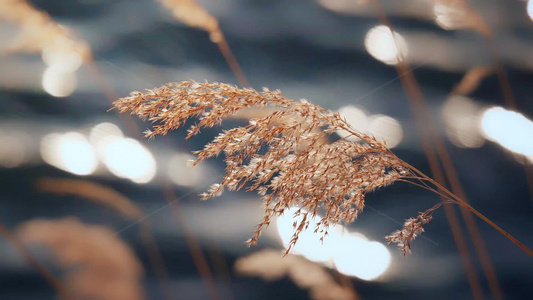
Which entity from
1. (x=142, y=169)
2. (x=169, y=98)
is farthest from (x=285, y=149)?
(x=142, y=169)

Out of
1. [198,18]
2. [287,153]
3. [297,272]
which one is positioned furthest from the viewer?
[198,18]

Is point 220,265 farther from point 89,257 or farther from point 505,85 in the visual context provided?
point 505,85

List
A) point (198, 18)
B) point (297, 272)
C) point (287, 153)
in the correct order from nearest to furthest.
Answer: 1. point (287, 153)
2. point (297, 272)
3. point (198, 18)

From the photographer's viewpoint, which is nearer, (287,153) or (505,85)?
(287,153)

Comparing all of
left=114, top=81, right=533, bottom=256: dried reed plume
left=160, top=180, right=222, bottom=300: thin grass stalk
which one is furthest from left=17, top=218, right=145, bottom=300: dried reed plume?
left=114, top=81, right=533, bottom=256: dried reed plume

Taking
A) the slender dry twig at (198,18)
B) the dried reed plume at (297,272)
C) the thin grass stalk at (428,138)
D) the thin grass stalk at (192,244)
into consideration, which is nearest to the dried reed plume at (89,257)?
the thin grass stalk at (192,244)

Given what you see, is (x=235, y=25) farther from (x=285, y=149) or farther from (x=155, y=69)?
(x=285, y=149)

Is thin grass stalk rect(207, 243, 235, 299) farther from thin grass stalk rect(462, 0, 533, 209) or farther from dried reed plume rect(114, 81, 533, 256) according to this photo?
thin grass stalk rect(462, 0, 533, 209)

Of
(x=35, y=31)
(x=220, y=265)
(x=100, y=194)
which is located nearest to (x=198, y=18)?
(x=35, y=31)
